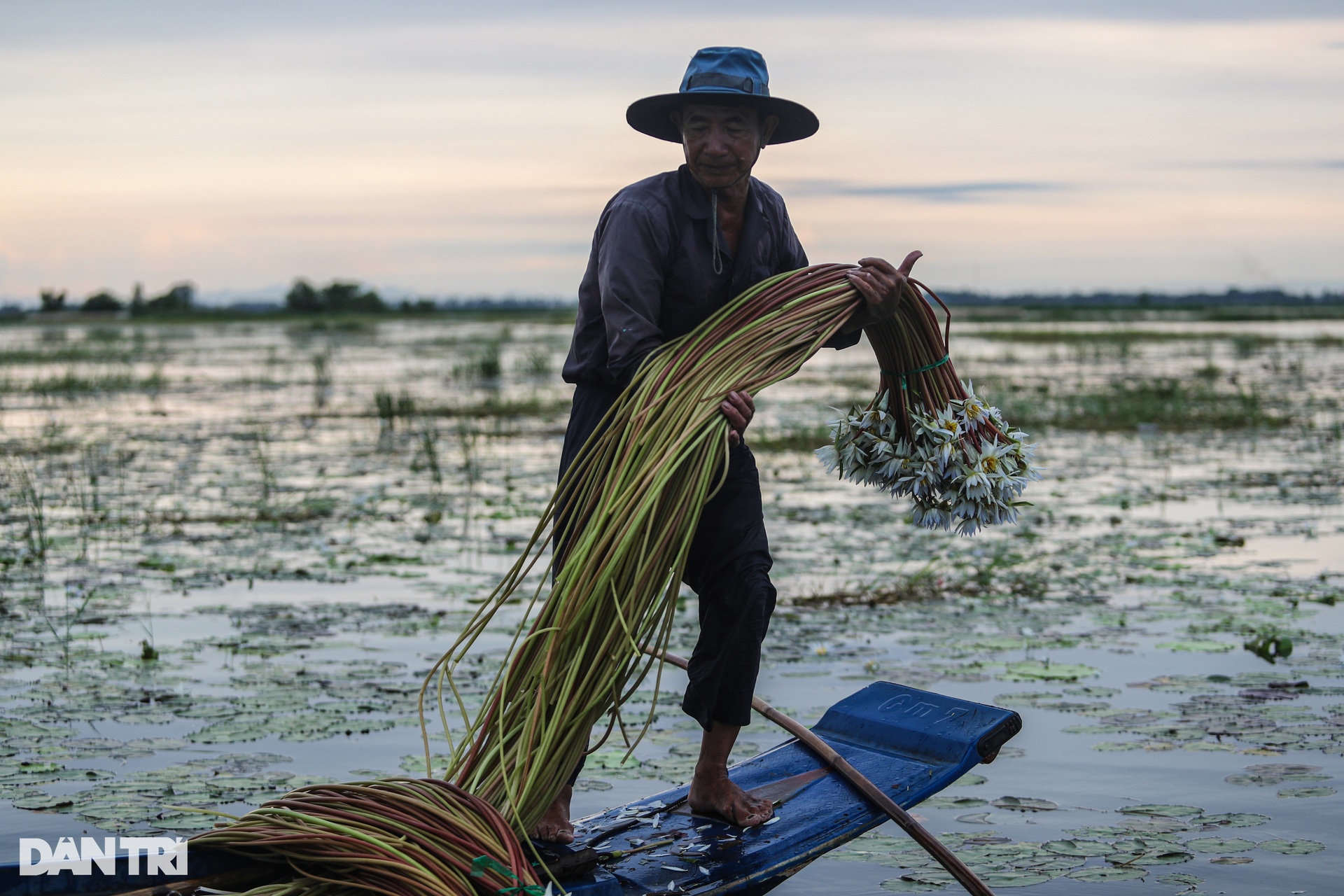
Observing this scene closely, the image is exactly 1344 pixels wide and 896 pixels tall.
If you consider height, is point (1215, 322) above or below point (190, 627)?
above

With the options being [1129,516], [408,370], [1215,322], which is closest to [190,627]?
[1129,516]

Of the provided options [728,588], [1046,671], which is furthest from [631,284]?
[1046,671]

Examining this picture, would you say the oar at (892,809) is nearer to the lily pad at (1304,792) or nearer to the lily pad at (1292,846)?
the lily pad at (1292,846)

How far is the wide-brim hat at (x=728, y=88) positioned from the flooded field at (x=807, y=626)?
1787 millimetres

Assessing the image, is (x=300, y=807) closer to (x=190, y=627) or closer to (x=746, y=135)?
(x=746, y=135)

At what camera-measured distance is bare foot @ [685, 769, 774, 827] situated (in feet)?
10.7

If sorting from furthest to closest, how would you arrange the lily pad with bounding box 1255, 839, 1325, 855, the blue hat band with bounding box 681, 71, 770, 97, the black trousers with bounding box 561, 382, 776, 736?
1. the lily pad with bounding box 1255, 839, 1325, 855
2. the black trousers with bounding box 561, 382, 776, 736
3. the blue hat band with bounding box 681, 71, 770, 97

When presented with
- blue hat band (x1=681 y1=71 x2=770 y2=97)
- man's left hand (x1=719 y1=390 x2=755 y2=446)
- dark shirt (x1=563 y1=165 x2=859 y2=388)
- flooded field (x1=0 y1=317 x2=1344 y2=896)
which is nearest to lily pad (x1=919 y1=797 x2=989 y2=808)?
flooded field (x1=0 y1=317 x2=1344 y2=896)

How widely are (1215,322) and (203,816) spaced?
52.7m

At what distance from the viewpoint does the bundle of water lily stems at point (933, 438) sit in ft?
11.0

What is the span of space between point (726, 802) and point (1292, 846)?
1616 mm

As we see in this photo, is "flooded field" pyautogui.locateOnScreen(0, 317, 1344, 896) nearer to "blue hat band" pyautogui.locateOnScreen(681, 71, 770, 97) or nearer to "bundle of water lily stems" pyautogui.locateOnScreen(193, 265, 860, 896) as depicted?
"bundle of water lily stems" pyautogui.locateOnScreen(193, 265, 860, 896)

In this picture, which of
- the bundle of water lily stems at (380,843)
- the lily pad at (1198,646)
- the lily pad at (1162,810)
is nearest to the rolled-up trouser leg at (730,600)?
the bundle of water lily stems at (380,843)

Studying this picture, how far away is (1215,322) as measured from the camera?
167 ft
